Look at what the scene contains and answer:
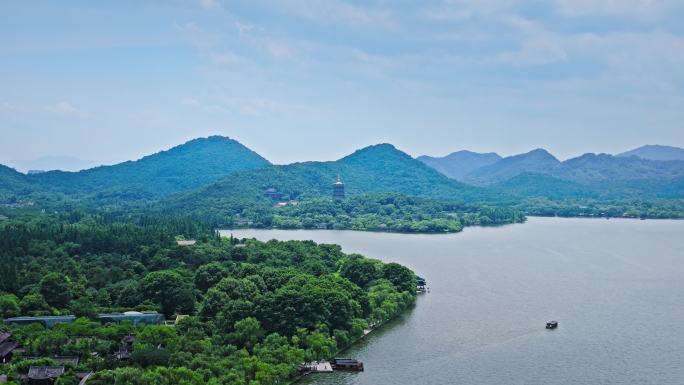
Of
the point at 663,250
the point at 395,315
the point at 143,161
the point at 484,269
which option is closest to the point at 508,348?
the point at 395,315

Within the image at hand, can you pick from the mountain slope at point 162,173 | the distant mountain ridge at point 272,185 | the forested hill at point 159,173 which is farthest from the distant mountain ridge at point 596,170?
the forested hill at point 159,173

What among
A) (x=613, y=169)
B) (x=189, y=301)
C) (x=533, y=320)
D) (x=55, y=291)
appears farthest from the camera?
(x=613, y=169)

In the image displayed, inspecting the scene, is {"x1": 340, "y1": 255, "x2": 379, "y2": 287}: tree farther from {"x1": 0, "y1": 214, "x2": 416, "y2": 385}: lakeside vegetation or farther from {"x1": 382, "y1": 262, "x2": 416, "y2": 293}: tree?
{"x1": 382, "y1": 262, "x2": 416, "y2": 293}: tree

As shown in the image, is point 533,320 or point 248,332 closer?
point 248,332

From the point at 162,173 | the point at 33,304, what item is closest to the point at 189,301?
the point at 33,304

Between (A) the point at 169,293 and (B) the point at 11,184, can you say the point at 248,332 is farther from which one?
(B) the point at 11,184

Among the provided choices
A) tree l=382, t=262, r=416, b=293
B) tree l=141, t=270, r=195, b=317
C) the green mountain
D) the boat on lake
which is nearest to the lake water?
the boat on lake

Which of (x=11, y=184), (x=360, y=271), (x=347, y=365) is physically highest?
(x=11, y=184)
